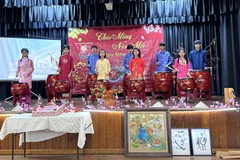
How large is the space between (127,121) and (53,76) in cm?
260

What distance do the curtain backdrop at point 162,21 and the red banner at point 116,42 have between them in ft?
0.81

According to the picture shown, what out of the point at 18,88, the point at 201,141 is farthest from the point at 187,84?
the point at 18,88

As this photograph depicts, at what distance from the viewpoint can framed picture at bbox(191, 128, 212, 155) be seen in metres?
3.10

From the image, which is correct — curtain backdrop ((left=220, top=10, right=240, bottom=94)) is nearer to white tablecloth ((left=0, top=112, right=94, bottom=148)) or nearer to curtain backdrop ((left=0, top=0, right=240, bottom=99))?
curtain backdrop ((left=0, top=0, right=240, bottom=99))

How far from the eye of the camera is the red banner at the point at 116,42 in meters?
7.06

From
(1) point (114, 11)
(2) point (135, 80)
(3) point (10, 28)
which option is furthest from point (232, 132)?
(3) point (10, 28)

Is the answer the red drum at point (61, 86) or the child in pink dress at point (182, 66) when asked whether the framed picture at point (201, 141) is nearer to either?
the child in pink dress at point (182, 66)

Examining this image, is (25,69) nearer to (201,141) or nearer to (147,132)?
(147,132)

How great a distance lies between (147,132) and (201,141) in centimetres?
71

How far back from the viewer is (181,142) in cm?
316

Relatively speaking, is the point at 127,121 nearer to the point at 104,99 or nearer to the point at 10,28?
the point at 104,99

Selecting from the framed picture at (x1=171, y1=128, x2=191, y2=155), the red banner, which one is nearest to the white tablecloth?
the framed picture at (x1=171, y1=128, x2=191, y2=155)

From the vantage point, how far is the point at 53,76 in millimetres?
5230

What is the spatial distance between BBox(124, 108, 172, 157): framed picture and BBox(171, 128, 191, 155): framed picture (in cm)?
10
